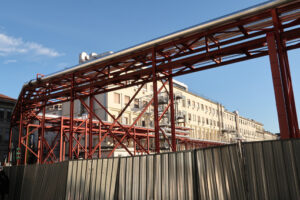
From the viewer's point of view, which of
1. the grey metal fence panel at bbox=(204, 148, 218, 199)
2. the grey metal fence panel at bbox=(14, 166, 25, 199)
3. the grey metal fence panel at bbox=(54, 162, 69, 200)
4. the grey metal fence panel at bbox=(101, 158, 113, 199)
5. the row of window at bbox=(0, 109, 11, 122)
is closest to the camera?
the grey metal fence panel at bbox=(204, 148, 218, 199)

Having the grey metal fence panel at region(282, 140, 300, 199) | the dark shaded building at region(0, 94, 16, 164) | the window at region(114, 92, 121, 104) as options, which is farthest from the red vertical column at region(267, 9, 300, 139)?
the dark shaded building at region(0, 94, 16, 164)

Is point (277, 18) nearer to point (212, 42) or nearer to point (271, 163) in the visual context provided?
point (212, 42)

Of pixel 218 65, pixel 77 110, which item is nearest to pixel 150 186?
pixel 218 65

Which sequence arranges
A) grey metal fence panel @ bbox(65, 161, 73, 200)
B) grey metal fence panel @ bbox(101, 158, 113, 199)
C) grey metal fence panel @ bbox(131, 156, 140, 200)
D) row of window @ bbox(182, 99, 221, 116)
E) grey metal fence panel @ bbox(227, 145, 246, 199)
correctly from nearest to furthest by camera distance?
grey metal fence panel @ bbox(227, 145, 246, 199) → grey metal fence panel @ bbox(131, 156, 140, 200) → grey metal fence panel @ bbox(101, 158, 113, 199) → grey metal fence panel @ bbox(65, 161, 73, 200) → row of window @ bbox(182, 99, 221, 116)

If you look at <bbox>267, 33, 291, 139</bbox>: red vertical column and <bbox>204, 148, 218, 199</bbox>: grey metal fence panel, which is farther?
<bbox>267, 33, 291, 139</bbox>: red vertical column

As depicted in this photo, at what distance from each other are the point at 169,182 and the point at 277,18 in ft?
23.1

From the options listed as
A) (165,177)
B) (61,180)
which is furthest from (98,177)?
(165,177)

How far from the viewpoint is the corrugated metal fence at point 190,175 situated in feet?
18.9

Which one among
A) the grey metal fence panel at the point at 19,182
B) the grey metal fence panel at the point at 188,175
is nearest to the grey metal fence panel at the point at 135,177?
the grey metal fence panel at the point at 188,175

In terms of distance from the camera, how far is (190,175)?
734cm

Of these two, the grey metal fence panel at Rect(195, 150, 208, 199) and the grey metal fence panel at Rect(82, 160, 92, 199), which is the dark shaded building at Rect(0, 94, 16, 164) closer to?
the grey metal fence panel at Rect(82, 160, 92, 199)

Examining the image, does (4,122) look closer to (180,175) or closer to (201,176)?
(180,175)

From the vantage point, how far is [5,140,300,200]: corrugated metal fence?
5770mm

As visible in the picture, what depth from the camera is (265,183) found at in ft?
19.3
